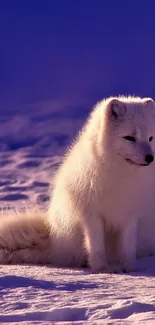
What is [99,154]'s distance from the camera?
4.17m

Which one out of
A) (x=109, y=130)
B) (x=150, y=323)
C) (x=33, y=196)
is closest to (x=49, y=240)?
(x=109, y=130)

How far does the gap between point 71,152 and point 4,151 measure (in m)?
7.65

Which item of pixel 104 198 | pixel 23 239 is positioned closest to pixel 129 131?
pixel 104 198

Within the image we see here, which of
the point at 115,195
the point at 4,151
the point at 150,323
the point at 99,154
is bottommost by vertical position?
the point at 150,323

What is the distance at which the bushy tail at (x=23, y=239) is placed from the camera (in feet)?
15.2

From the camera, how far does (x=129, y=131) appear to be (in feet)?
13.3

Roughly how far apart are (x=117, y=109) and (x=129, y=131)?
0.61ft

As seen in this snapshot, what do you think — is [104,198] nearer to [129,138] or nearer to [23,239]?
[129,138]

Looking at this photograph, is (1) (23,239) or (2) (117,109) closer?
(2) (117,109)

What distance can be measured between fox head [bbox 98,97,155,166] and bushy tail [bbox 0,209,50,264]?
40.5 inches

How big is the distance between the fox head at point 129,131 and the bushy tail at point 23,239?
1030 millimetres

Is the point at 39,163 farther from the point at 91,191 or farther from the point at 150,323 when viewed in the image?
the point at 150,323

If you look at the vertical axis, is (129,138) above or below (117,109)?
below

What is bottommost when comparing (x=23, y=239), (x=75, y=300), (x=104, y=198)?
(x=75, y=300)
